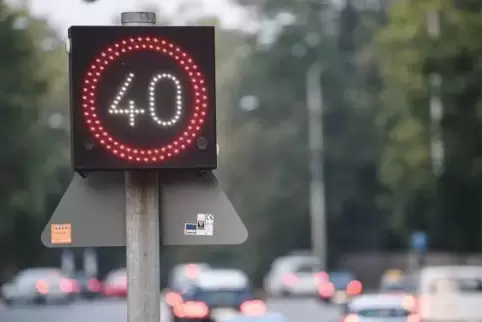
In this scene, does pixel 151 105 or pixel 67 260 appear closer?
pixel 151 105

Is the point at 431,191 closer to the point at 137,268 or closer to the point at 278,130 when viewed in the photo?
the point at 278,130

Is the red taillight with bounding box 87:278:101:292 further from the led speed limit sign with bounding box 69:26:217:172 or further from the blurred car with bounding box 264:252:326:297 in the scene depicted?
the led speed limit sign with bounding box 69:26:217:172

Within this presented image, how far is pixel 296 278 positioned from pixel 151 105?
59.5 meters

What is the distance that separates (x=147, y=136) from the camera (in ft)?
19.4

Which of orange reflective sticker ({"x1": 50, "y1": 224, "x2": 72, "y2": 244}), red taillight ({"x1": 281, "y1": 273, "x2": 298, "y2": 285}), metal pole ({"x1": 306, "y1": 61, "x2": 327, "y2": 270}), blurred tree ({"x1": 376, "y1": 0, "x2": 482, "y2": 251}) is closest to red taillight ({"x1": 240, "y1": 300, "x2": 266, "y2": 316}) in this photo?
orange reflective sticker ({"x1": 50, "y1": 224, "x2": 72, "y2": 244})

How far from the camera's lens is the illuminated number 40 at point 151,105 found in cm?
593

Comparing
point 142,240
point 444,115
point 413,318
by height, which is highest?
point 444,115

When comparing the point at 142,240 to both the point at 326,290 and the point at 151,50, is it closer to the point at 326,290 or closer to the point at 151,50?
the point at 151,50

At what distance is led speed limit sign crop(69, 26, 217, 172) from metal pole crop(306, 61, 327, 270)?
64.3 metres

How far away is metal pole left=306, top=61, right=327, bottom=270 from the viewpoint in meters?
72.1

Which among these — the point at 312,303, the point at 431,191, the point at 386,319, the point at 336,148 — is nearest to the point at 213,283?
the point at 386,319

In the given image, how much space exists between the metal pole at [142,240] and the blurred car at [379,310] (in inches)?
706

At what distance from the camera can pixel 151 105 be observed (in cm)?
593

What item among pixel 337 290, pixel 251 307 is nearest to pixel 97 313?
pixel 337 290
